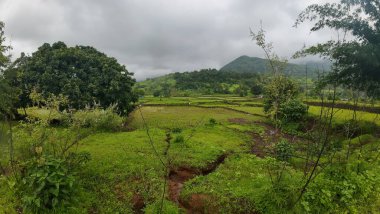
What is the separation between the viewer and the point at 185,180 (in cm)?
1335

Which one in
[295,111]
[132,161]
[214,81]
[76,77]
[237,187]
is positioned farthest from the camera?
[214,81]

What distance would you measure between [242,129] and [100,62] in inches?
576

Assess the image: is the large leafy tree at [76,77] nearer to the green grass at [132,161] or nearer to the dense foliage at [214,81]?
the green grass at [132,161]

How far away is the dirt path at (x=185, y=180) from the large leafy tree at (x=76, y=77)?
13.2 metres

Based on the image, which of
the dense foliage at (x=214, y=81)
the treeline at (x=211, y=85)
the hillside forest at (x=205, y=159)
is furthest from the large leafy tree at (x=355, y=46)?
the dense foliage at (x=214, y=81)

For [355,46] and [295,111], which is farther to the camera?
[295,111]

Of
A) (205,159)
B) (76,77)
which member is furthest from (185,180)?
(76,77)

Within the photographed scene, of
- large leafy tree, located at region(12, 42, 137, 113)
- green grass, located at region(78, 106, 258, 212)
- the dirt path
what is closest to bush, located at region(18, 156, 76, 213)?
green grass, located at region(78, 106, 258, 212)

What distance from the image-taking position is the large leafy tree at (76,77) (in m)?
25.1

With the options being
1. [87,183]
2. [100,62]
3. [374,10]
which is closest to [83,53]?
[100,62]

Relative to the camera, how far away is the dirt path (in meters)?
11.0

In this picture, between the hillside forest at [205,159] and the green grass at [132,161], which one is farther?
the green grass at [132,161]

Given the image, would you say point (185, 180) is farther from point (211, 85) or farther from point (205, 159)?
point (211, 85)

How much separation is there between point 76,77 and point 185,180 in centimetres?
1745
